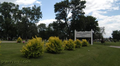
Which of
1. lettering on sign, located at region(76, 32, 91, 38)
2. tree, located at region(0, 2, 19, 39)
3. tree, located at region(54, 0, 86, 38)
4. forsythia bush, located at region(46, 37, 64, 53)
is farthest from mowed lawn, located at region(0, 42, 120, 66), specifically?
tree, located at region(0, 2, 19, 39)

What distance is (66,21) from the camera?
4044 centimetres

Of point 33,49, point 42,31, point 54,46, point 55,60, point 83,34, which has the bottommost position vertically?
point 55,60

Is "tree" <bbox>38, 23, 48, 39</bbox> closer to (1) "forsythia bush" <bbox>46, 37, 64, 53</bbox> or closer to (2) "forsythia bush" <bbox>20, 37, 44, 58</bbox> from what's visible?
(1) "forsythia bush" <bbox>46, 37, 64, 53</bbox>

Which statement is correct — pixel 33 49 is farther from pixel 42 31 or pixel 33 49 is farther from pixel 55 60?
pixel 42 31

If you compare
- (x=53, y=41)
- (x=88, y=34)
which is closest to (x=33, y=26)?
(x=88, y=34)

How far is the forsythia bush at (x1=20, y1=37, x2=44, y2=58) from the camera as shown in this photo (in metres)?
7.61

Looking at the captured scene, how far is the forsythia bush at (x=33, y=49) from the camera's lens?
7609mm

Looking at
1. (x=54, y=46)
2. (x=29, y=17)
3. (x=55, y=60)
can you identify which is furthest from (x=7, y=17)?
(x=55, y=60)

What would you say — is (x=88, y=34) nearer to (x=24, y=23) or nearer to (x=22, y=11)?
(x=24, y=23)

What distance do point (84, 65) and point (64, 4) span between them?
31580 mm

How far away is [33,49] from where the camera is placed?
25.8ft

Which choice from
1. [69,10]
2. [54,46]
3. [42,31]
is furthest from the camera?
[42,31]

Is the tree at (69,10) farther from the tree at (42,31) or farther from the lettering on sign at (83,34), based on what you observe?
the tree at (42,31)

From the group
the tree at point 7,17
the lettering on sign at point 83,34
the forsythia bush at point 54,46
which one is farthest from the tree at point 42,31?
the forsythia bush at point 54,46
